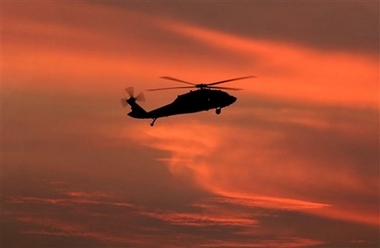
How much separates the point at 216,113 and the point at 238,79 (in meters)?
11.4

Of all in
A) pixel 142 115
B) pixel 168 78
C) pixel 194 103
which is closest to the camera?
pixel 168 78

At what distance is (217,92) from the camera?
178 metres

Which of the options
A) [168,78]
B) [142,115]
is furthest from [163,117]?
[168,78]

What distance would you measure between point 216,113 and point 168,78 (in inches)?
619

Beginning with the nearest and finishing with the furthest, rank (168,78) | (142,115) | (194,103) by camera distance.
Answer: (168,78), (194,103), (142,115)

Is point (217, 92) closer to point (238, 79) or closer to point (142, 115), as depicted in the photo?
point (238, 79)

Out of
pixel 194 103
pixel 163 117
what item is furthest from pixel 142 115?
pixel 194 103

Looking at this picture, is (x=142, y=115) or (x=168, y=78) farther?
(x=142, y=115)

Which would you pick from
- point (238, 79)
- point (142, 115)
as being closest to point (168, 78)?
point (238, 79)

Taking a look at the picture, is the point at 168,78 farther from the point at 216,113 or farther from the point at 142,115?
the point at 142,115

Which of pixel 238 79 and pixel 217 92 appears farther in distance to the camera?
pixel 217 92

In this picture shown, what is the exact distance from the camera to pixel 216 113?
17450cm

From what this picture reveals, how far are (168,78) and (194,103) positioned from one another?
47.7ft

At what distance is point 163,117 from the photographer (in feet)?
615
